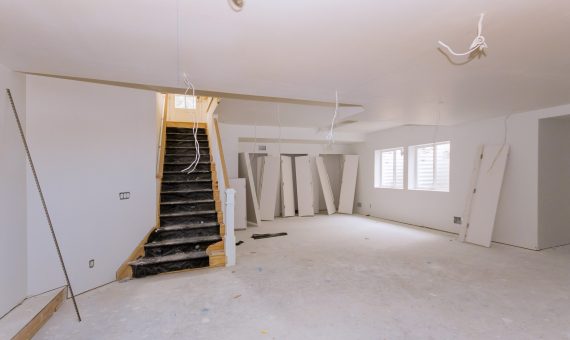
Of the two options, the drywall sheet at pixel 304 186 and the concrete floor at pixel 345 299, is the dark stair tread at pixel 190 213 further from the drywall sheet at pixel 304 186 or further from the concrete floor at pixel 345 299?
the drywall sheet at pixel 304 186

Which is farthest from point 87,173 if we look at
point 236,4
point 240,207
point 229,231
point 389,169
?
point 389,169

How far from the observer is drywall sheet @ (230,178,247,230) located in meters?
6.10

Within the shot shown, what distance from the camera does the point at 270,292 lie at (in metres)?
2.94

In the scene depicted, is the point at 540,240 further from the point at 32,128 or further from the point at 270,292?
the point at 32,128

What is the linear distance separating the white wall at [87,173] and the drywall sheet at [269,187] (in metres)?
3.86

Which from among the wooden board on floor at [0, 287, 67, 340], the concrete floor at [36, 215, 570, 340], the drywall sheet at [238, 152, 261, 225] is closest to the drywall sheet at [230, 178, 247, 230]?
the drywall sheet at [238, 152, 261, 225]

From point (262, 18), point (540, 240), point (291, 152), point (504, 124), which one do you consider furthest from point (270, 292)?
point (291, 152)

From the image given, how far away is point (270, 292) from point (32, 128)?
2.79 meters

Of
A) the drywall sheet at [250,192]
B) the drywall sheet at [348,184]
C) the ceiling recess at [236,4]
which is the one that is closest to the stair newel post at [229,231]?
the ceiling recess at [236,4]

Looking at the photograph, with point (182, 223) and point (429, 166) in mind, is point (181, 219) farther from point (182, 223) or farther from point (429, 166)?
point (429, 166)

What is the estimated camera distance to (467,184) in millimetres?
5293

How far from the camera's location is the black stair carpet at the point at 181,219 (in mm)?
3543

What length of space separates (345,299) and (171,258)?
2.17 m

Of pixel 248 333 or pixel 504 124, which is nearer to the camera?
pixel 248 333
